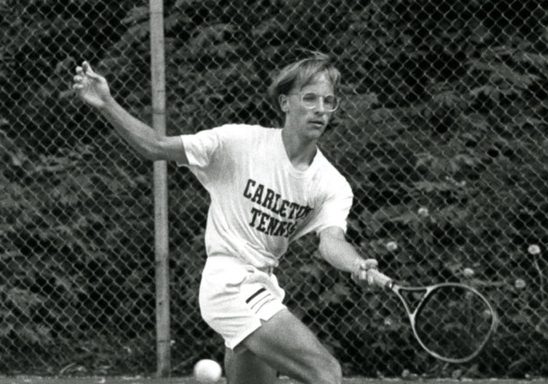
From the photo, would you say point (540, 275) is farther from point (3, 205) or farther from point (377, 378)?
point (3, 205)

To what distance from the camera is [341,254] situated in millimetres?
5102

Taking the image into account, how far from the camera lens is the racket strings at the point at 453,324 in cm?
716

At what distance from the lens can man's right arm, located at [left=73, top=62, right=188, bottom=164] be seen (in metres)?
4.89

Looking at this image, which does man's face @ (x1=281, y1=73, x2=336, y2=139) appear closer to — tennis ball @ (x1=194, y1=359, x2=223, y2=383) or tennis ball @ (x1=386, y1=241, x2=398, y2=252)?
tennis ball @ (x1=194, y1=359, x2=223, y2=383)

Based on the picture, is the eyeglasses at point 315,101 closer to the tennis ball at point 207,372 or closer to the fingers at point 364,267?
the fingers at point 364,267

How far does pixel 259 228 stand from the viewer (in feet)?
17.1

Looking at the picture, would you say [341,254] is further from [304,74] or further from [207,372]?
[207,372]

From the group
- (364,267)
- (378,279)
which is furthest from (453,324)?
(378,279)

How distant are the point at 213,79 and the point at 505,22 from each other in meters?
1.47

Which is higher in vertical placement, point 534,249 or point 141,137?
point 534,249

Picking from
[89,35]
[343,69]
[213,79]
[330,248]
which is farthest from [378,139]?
[330,248]

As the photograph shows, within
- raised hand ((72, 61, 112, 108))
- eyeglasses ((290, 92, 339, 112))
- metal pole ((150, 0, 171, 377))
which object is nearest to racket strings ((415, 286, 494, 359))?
metal pole ((150, 0, 171, 377))

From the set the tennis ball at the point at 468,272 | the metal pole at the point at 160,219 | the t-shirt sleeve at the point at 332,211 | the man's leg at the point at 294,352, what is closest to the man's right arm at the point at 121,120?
the t-shirt sleeve at the point at 332,211

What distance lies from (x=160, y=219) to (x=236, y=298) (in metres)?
2.32
